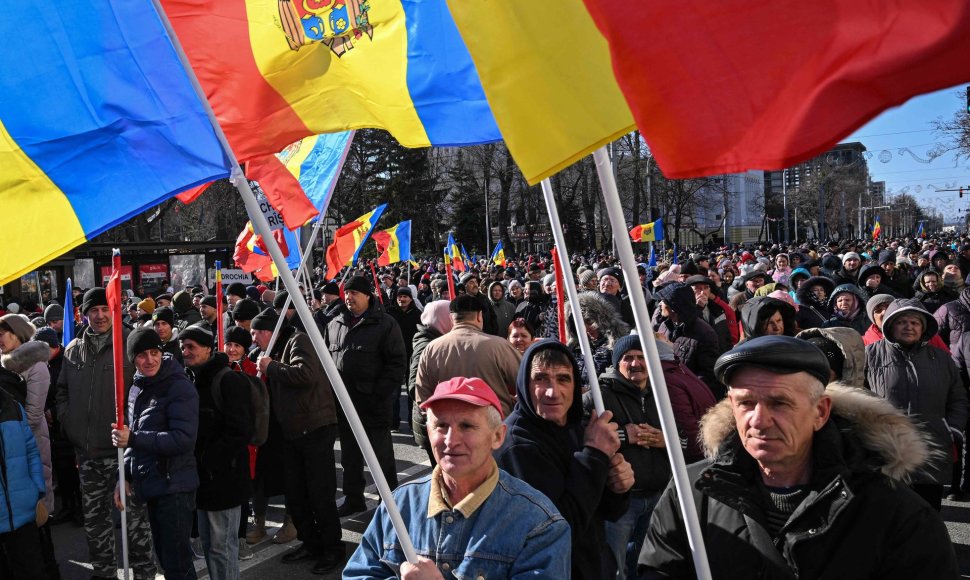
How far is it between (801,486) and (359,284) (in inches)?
204

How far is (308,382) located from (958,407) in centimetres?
477

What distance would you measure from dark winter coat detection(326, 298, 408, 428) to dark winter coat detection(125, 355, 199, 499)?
198 cm

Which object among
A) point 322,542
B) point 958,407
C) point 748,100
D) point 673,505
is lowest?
point 322,542

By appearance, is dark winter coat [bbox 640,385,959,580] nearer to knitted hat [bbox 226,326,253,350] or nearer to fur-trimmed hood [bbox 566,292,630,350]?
fur-trimmed hood [bbox 566,292,630,350]

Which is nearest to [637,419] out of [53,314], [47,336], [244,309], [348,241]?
[244,309]

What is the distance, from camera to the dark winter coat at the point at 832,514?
2.16 metres

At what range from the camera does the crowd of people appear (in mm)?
2352

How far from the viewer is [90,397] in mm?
5941

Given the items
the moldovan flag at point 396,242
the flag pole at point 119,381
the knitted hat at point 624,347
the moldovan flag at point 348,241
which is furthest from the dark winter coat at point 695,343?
the moldovan flag at point 396,242

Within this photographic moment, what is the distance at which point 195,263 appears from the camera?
82.5 ft

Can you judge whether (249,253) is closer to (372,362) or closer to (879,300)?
(372,362)

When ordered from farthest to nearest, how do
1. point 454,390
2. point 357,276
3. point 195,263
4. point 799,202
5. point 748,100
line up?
1. point 799,202
2. point 195,263
3. point 357,276
4. point 454,390
5. point 748,100

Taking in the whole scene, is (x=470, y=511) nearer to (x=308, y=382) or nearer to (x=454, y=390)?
(x=454, y=390)

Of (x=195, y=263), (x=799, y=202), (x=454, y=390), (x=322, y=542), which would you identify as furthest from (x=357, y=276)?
(x=799, y=202)
